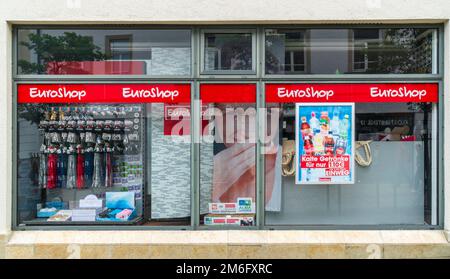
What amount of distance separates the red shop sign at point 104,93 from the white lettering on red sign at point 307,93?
1.32m

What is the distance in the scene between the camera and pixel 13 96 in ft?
23.2

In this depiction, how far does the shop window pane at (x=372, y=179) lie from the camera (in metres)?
7.16

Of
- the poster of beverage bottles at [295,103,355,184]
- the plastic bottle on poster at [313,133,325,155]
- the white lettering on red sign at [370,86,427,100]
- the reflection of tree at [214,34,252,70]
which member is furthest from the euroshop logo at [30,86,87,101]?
the white lettering on red sign at [370,86,427,100]

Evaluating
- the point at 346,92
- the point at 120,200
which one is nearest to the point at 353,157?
the point at 346,92

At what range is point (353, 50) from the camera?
7.19 meters

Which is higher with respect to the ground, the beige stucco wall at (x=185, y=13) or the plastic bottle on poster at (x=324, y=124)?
the beige stucco wall at (x=185, y=13)

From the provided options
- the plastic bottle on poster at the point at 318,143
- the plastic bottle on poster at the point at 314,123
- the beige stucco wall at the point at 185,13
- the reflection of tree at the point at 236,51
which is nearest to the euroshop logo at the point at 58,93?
the beige stucco wall at the point at 185,13

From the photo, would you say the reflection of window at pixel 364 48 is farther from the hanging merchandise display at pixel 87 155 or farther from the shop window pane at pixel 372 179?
the hanging merchandise display at pixel 87 155

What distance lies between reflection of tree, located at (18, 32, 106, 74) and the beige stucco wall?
326 mm

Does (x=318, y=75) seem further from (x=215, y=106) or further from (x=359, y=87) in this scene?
(x=215, y=106)

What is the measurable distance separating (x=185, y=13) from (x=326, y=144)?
2.67 metres

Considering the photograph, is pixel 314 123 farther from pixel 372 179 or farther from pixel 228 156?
pixel 228 156

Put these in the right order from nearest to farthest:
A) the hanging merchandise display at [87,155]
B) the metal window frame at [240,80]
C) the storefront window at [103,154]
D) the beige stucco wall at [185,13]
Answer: the beige stucco wall at [185,13], the metal window frame at [240,80], the storefront window at [103,154], the hanging merchandise display at [87,155]
